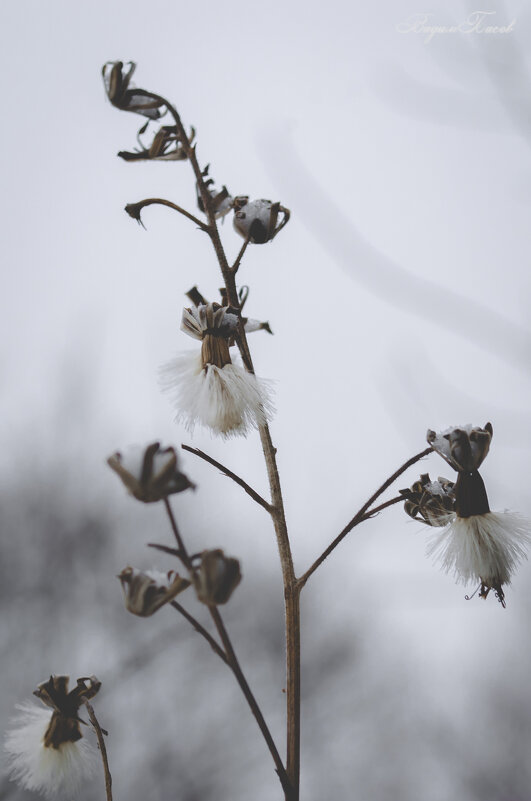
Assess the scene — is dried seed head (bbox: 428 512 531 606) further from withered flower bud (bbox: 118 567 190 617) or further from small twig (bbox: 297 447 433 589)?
withered flower bud (bbox: 118 567 190 617)

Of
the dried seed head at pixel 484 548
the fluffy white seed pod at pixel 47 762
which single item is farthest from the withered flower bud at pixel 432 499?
the fluffy white seed pod at pixel 47 762

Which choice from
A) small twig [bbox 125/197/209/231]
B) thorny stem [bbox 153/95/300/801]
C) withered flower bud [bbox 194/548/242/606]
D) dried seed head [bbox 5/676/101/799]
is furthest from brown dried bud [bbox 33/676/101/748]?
small twig [bbox 125/197/209/231]

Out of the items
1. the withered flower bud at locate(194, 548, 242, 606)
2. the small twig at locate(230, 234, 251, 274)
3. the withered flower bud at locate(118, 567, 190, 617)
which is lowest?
the withered flower bud at locate(118, 567, 190, 617)

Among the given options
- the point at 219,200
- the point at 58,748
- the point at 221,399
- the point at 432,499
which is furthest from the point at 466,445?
the point at 58,748

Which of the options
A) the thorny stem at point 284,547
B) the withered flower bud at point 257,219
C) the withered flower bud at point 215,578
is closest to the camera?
the withered flower bud at point 215,578

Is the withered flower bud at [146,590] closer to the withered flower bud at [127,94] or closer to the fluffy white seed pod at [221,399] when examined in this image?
the fluffy white seed pod at [221,399]

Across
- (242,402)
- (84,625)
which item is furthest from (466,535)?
(84,625)
